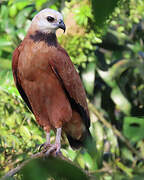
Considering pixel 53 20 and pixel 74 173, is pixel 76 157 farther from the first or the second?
pixel 74 173

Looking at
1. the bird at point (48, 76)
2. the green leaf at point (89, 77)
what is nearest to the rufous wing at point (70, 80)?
the bird at point (48, 76)

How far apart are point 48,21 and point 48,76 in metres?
0.47

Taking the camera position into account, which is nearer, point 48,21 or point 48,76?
point 48,76

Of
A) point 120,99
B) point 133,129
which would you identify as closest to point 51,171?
point 133,129

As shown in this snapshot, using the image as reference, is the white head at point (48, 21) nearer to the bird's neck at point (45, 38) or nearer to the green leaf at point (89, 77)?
the bird's neck at point (45, 38)

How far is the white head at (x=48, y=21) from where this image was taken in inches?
116

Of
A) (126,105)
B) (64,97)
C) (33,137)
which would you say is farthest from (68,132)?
(126,105)

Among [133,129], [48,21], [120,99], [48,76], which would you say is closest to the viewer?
[133,129]

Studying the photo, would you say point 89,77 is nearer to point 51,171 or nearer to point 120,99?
point 120,99

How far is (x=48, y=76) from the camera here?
2.84 m

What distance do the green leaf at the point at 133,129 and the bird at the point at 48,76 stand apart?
7.12ft

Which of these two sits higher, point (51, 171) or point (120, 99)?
point (51, 171)

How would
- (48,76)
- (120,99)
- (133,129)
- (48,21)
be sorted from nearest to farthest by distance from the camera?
(133,129), (48,76), (48,21), (120,99)

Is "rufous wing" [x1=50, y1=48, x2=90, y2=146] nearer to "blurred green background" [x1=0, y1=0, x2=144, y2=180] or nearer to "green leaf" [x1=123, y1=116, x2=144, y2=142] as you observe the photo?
→ "blurred green background" [x1=0, y1=0, x2=144, y2=180]
